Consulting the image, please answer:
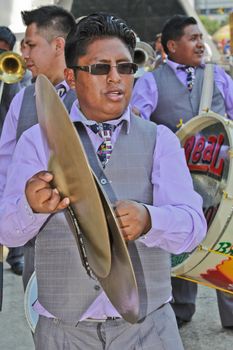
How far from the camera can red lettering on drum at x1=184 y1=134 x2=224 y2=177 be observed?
3.24 m

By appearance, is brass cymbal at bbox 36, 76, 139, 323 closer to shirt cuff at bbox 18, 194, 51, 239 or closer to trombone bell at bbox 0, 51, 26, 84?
shirt cuff at bbox 18, 194, 51, 239

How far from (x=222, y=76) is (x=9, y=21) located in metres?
4.46

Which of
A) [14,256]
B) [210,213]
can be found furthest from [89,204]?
[14,256]

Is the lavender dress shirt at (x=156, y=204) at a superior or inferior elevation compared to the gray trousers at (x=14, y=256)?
superior

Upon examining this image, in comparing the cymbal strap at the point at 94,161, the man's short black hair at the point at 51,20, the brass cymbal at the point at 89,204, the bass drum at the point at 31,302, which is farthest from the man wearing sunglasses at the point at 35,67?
the brass cymbal at the point at 89,204

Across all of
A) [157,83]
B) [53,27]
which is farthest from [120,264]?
[157,83]

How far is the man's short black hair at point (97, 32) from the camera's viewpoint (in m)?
1.80

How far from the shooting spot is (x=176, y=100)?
421 centimetres

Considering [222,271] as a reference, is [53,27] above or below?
above

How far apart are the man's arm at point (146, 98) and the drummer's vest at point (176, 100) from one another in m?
0.03

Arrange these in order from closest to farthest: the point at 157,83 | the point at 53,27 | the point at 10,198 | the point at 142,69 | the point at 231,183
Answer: the point at 10,198
the point at 231,183
the point at 53,27
the point at 157,83
the point at 142,69

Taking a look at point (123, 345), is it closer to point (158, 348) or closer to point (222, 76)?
point (158, 348)

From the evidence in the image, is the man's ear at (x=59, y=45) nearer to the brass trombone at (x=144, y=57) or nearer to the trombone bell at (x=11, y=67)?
the trombone bell at (x=11, y=67)

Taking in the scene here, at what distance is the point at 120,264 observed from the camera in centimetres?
132
